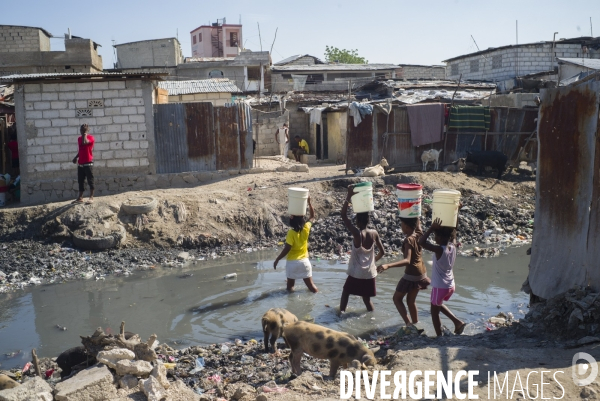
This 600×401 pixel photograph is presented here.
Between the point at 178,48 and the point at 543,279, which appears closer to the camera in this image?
the point at 543,279

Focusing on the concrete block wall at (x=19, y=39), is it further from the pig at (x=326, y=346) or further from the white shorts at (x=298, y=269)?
the pig at (x=326, y=346)

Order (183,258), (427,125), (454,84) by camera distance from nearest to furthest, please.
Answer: (183,258), (427,125), (454,84)

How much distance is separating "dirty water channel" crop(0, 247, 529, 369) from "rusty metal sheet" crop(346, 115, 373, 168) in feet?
19.9

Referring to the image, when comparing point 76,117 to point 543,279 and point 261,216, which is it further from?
point 543,279

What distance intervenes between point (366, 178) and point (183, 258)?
18.0 ft

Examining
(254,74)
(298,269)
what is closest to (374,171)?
(298,269)

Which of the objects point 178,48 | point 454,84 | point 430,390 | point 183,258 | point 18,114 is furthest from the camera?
point 178,48

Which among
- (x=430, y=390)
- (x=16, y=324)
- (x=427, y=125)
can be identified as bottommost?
(x=16, y=324)

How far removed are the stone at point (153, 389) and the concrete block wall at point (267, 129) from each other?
16877 millimetres

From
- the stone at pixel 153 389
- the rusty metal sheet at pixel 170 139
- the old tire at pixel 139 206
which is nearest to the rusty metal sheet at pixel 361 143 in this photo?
the rusty metal sheet at pixel 170 139

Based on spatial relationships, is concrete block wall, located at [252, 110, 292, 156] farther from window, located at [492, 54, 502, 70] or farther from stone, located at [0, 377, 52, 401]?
stone, located at [0, 377, 52, 401]

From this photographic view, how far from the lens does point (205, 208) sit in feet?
40.5

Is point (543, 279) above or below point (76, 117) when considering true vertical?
below

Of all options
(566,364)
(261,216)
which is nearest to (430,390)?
(566,364)
